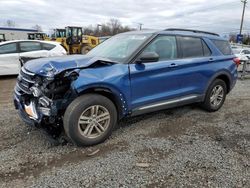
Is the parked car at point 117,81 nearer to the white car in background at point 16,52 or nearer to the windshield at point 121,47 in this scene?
the windshield at point 121,47

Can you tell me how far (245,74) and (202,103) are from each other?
22.9ft

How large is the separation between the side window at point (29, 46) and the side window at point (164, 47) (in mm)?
7023

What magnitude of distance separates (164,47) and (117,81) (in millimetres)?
1277

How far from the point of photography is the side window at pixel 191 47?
15.7ft

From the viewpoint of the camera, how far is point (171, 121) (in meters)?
4.93

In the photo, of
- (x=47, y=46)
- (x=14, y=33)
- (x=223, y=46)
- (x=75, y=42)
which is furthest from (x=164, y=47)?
(x=14, y=33)

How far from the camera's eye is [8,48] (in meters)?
9.55

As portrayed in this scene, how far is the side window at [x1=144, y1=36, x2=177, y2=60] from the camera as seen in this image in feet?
14.2

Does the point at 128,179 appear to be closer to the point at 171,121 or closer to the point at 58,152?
the point at 58,152

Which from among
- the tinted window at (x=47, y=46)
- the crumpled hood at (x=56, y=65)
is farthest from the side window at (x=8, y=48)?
the crumpled hood at (x=56, y=65)

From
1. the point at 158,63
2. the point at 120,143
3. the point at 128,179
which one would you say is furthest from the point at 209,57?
the point at 128,179

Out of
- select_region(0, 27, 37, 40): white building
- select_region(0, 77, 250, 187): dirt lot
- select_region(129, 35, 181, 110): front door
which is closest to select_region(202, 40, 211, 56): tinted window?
select_region(129, 35, 181, 110): front door

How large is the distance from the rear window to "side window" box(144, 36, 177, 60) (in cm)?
23

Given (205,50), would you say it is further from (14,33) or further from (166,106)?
(14,33)
